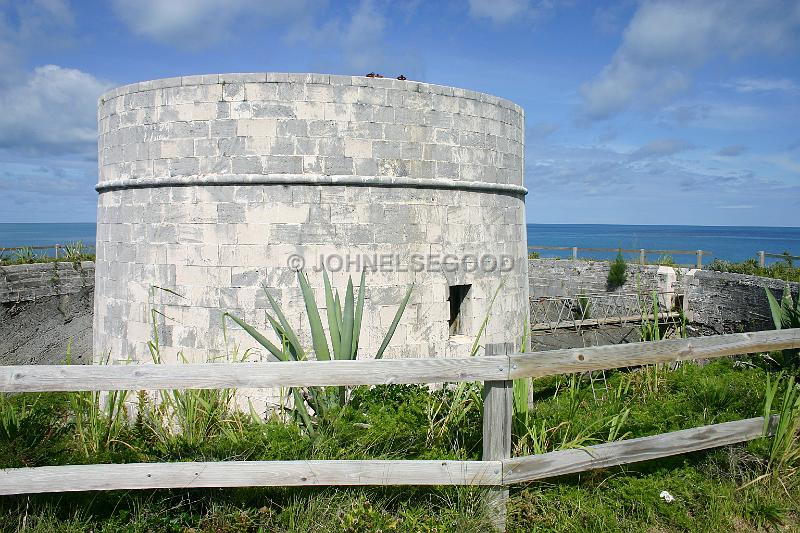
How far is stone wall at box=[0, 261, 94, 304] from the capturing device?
12.2m

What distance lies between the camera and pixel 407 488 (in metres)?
3.24

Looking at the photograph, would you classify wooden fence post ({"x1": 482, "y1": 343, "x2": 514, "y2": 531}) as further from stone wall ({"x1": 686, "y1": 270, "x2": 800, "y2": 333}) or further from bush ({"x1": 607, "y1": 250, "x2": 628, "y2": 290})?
bush ({"x1": 607, "y1": 250, "x2": 628, "y2": 290})

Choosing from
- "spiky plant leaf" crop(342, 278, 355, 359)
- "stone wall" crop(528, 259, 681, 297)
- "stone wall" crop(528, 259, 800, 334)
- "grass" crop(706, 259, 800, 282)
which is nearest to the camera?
"spiky plant leaf" crop(342, 278, 355, 359)

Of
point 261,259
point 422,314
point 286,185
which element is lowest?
point 422,314

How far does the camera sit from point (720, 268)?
15.6 metres

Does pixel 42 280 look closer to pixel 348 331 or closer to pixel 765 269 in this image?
pixel 348 331

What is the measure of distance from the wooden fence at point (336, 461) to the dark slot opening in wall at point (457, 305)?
424cm

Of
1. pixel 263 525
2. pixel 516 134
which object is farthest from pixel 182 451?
pixel 516 134

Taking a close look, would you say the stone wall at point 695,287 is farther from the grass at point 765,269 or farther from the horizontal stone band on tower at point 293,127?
the horizontal stone band on tower at point 293,127

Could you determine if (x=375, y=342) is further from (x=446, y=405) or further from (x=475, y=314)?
(x=446, y=405)

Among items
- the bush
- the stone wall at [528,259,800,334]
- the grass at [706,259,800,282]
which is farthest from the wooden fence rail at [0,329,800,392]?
the bush

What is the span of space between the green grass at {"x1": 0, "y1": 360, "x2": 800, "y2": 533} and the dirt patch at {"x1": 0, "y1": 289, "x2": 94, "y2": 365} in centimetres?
968

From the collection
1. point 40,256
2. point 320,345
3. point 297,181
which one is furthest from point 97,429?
point 40,256

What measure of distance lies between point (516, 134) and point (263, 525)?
20.9ft
